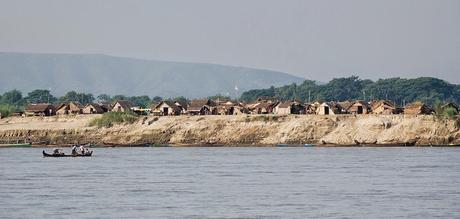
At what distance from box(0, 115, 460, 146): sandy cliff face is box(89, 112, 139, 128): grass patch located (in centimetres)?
93

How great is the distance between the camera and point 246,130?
131250 mm

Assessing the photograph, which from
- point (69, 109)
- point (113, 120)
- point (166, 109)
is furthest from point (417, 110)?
→ point (69, 109)

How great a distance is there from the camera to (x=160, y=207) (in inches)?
1884

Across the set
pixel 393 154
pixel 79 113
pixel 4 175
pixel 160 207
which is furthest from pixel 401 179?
pixel 79 113

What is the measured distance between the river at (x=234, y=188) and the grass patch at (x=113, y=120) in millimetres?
50161

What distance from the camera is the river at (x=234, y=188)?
4622 centimetres

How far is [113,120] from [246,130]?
60.0ft

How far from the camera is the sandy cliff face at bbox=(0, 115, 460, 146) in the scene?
121m

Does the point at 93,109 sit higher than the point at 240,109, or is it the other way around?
the point at 240,109

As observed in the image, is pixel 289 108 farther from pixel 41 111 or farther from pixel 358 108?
pixel 41 111

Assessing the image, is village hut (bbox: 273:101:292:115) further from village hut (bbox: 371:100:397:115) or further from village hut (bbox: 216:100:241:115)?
village hut (bbox: 371:100:397:115)

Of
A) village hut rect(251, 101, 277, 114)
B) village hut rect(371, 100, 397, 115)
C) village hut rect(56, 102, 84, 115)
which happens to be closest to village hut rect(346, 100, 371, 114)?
village hut rect(371, 100, 397, 115)

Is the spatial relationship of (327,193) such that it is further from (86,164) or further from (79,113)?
(79,113)

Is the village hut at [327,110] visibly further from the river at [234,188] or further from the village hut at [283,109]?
the river at [234,188]
